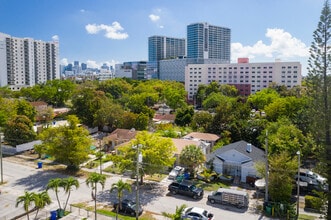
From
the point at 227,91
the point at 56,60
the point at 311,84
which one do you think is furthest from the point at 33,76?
the point at 311,84

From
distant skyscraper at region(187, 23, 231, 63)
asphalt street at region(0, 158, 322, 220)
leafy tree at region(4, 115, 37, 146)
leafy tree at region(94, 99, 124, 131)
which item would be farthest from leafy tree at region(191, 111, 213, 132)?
distant skyscraper at region(187, 23, 231, 63)

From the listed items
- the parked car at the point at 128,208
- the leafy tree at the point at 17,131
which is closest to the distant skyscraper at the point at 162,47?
the leafy tree at the point at 17,131

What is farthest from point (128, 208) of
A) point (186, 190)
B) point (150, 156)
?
point (186, 190)

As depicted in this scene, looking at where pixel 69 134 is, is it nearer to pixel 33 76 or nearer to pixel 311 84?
pixel 311 84

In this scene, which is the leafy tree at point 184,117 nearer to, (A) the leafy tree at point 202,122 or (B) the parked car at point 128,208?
(A) the leafy tree at point 202,122

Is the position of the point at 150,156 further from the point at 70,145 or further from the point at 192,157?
the point at 70,145

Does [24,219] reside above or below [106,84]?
below
